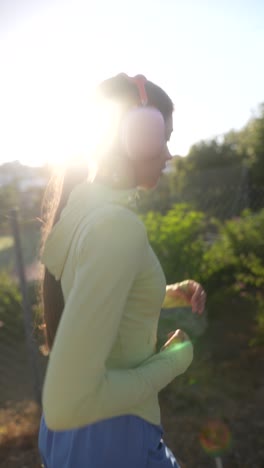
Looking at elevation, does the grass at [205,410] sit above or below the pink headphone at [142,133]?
below

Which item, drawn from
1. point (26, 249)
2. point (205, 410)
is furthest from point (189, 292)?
point (26, 249)

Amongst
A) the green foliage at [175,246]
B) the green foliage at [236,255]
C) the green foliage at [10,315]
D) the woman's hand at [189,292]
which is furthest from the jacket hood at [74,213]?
the green foliage at [236,255]

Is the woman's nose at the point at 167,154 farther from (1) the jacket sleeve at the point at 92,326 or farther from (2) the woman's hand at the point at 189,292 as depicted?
(2) the woman's hand at the point at 189,292

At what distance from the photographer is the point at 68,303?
95cm

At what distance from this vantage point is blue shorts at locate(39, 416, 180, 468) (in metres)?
1.15

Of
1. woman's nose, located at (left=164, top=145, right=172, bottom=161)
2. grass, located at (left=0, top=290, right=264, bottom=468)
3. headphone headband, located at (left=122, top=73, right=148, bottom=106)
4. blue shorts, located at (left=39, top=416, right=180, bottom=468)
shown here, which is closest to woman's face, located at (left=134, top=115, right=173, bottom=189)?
woman's nose, located at (left=164, top=145, right=172, bottom=161)

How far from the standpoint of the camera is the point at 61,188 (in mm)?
1447

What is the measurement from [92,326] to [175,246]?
142 inches

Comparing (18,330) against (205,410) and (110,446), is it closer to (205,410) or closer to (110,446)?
(205,410)

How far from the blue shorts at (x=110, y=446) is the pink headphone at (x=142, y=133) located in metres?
0.64

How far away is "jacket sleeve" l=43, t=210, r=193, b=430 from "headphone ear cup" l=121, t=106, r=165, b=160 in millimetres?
185

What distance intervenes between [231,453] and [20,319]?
7.92 ft

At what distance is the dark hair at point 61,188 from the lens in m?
1.25

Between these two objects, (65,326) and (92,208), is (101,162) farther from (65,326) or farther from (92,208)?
(65,326)
